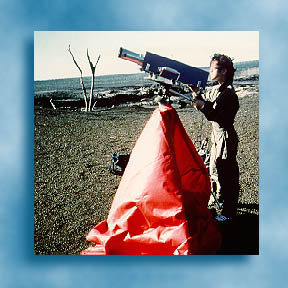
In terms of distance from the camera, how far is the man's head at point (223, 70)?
2043 mm

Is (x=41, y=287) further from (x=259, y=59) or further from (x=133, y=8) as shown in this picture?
(x=259, y=59)

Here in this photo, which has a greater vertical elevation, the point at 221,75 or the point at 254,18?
the point at 254,18

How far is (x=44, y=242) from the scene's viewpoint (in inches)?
82.0

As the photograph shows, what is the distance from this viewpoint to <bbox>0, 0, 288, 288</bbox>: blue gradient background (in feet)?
6.79

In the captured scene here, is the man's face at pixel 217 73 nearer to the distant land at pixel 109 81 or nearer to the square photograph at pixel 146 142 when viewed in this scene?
the square photograph at pixel 146 142

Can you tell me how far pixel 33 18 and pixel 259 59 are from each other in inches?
48.8

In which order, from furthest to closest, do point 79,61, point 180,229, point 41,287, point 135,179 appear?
point 79,61 < point 41,287 < point 135,179 < point 180,229

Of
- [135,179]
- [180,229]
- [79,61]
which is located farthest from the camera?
[79,61]

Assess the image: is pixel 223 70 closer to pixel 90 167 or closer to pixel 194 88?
pixel 194 88

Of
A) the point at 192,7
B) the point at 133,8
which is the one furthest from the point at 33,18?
the point at 192,7

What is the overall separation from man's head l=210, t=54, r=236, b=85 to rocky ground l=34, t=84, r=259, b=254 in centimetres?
13

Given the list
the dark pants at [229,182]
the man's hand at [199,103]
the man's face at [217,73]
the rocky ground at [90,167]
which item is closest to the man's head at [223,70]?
the man's face at [217,73]

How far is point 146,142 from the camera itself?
76.9 inches

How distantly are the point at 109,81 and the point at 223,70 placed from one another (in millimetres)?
649
